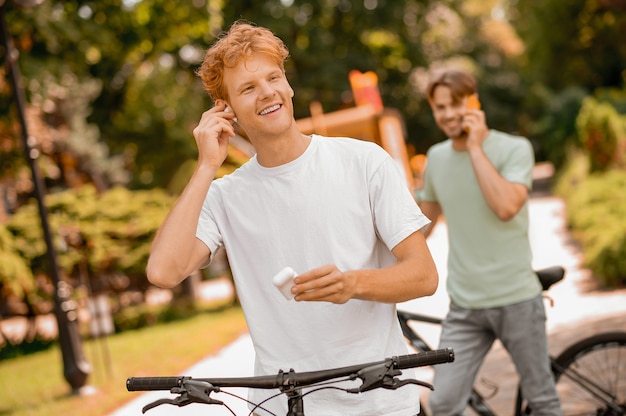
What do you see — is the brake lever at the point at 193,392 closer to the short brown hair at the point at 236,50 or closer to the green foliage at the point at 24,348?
the short brown hair at the point at 236,50

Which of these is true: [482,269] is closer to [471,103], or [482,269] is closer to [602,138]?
[471,103]

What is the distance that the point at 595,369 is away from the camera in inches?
189

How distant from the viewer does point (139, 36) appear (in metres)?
16.5

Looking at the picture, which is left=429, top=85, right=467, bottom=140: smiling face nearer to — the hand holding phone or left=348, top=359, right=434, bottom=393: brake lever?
the hand holding phone

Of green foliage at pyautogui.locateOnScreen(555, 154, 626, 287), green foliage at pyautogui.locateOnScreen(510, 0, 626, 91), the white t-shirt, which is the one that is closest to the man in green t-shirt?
the white t-shirt

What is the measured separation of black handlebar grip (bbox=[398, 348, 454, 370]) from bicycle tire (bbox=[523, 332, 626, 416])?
2477 millimetres

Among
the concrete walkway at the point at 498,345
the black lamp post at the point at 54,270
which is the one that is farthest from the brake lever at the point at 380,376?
the black lamp post at the point at 54,270

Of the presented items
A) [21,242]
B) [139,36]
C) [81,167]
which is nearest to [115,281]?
[21,242]

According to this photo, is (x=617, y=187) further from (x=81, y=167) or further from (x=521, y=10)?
(x=521, y=10)

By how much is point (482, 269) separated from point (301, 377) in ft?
6.96

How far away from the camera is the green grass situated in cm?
955

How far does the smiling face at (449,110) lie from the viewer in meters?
4.58

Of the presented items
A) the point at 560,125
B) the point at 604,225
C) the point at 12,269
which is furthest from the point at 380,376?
the point at 560,125

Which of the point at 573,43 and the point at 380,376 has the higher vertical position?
the point at 573,43
